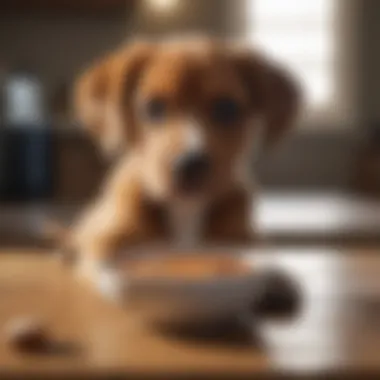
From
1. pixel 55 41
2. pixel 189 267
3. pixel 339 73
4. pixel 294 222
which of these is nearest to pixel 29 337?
pixel 189 267

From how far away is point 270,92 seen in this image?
3.18 feet

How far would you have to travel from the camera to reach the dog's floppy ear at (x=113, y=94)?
94cm

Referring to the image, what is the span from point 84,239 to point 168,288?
28 cm

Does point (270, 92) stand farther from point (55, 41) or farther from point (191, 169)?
point (55, 41)

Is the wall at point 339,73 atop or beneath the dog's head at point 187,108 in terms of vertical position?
atop

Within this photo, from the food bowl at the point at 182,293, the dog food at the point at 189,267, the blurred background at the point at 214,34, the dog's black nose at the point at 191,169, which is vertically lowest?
the food bowl at the point at 182,293

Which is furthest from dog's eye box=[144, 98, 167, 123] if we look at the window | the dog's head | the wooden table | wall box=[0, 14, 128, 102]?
the window

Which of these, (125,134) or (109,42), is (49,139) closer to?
(109,42)

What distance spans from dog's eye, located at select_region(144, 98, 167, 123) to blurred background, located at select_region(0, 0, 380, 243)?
2098mm

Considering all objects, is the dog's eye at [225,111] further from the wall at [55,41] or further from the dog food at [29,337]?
the wall at [55,41]

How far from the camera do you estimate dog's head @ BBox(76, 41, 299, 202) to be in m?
0.90

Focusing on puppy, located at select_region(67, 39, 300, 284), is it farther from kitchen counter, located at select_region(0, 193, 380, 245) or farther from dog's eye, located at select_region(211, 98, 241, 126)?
kitchen counter, located at select_region(0, 193, 380, 245)

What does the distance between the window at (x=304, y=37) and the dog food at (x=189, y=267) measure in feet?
10.3

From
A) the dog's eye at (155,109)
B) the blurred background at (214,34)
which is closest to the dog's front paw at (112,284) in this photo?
the dog's eye at (155,109)
